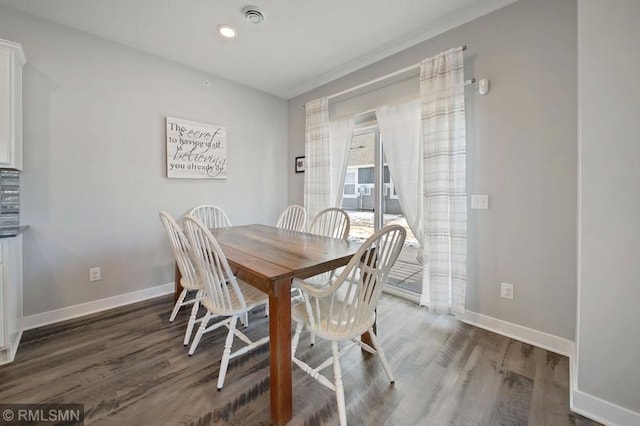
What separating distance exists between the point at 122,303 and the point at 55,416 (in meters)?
1.46

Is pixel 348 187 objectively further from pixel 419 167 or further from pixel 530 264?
pixel 530 264

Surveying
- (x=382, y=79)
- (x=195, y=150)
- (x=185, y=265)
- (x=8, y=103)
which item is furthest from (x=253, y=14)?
(x=185, y=265)

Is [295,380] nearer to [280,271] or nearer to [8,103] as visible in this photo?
[280,271]

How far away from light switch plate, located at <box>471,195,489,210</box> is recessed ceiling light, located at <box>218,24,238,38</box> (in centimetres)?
255

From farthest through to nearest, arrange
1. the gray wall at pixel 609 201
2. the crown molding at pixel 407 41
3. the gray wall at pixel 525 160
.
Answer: the crown molding at pixel 407 41, the gray wall at pixel 525 160, the gray wall at pixel 609 201

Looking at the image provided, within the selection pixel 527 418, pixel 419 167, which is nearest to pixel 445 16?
pixel 419 167

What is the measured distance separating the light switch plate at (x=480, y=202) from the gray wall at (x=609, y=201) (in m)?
0.83

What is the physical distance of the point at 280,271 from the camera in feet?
4.26

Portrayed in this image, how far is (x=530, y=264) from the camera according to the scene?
1.98 m

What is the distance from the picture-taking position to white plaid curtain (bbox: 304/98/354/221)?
3252 millimetres

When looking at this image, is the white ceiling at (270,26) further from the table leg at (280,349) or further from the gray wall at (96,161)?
the table leg at (280,349)

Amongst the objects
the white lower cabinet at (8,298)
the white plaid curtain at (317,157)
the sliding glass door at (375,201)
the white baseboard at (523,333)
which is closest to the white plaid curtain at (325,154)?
the white plaid curtain at (317,157)

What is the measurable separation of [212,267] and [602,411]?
2.09 meters

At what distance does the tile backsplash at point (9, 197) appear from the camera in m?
1.94
